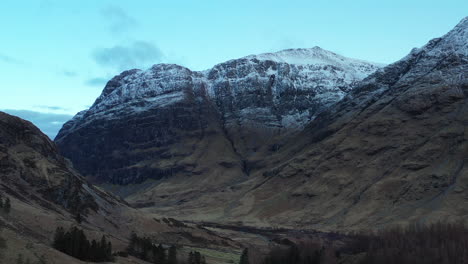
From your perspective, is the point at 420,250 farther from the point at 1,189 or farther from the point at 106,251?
the point at 1,189

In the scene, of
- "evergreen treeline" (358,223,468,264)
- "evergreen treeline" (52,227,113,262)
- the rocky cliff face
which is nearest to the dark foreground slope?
the rocky cliff face

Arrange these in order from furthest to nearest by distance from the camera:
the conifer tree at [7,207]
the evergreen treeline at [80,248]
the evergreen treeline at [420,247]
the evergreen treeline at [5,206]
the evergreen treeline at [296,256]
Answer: the evergreen treeline at [296,256], the evergreen treeline at [420,247], the conifer tree at [7,207], the evergreen treeline at [5,206], the evergreen treeline at [80,248]

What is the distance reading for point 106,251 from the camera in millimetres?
82750

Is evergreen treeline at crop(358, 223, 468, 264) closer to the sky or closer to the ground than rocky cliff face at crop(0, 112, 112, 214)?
closer to the ground

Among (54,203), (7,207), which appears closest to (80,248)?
(7,207)

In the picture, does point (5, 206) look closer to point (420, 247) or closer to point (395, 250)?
point (395, 250)

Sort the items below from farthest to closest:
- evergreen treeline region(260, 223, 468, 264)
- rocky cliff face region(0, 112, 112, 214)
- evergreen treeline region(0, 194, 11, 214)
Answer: rocky cliff face region(0, 112, 112, 214) → evergreen treeline region(260, 223, 468, 264) → evergreen treeline region(0, 194, 11, 214)

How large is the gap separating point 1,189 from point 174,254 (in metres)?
35.3

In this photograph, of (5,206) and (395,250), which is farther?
(395,250)

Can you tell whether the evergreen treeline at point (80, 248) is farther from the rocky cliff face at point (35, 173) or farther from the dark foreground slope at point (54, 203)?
the rocky cliff face at point (35, 173)

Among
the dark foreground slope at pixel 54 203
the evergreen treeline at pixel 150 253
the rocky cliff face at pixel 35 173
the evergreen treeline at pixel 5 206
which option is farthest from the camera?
the rocky cliff face at pixel 35 173

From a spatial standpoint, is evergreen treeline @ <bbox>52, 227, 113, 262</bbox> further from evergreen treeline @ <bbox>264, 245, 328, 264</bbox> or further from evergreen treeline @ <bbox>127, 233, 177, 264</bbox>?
evergreen treeline @ <bbox>264, 245, 328, 264</bbox>

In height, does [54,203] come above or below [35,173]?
below

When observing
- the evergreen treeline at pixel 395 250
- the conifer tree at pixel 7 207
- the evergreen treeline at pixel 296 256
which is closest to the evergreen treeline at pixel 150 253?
the evergreen treeline at pixel 395 250
